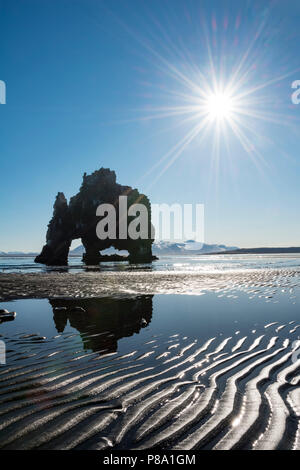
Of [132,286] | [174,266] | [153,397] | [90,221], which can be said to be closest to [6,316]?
[153,397]

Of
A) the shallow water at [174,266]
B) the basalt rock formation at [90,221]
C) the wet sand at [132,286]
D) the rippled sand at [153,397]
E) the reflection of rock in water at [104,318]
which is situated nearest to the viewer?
the rippled sand at [153,397]

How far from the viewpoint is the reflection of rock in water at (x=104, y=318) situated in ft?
29.5

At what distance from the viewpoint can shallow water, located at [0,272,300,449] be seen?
388cm

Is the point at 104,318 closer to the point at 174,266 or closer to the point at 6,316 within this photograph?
the point at 6,316

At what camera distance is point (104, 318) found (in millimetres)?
12102

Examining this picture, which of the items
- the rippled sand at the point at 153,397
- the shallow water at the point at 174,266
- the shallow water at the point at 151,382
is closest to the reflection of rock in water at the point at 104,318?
the shallow water at the point at 151,382

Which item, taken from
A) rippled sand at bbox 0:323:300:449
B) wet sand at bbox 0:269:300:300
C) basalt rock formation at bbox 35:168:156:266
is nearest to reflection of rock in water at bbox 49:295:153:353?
rippled sand at bbox 0:323:300:449

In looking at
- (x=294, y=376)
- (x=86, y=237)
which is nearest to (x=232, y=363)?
(x=294, y=376)

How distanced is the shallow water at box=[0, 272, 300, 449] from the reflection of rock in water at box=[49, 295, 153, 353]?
8 centimetres

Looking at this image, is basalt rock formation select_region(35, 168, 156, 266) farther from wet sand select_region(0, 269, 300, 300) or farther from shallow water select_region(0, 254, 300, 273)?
wet sand select_region(0, 269, 300, 300)

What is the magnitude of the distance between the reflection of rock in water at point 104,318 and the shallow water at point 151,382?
0.08 m

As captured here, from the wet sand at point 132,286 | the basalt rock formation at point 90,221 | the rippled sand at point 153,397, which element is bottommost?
the wet sand at point 132,286

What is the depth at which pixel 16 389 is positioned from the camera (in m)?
5.47

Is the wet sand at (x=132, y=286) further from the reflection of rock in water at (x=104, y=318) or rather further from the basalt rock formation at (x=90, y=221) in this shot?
the basalt rock formation at (x=90, y=221)
